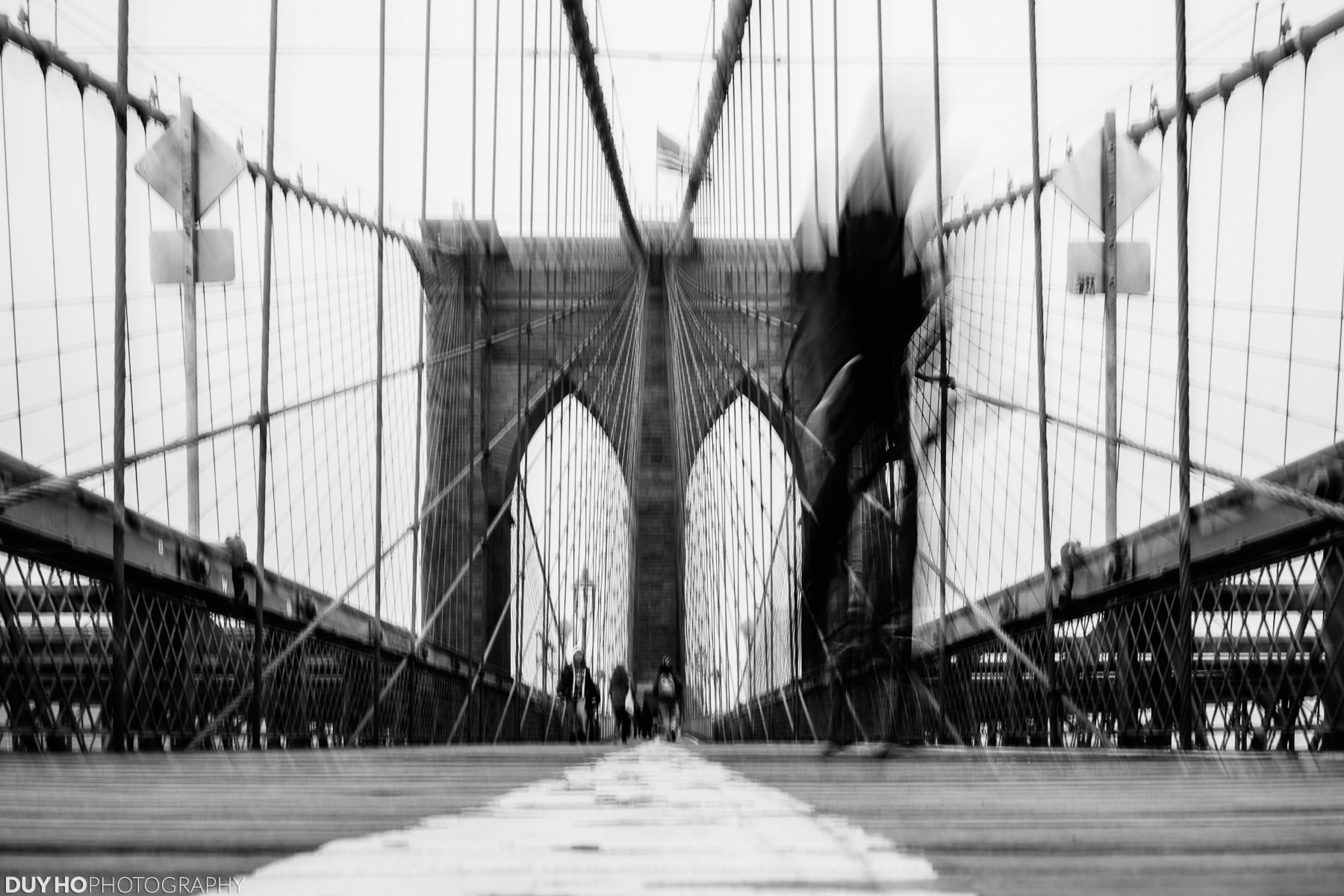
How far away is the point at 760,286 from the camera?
1605 cm

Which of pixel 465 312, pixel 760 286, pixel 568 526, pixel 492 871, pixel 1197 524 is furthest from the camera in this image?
pixel 760 286

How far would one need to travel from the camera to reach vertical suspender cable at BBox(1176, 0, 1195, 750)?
9.46 feet

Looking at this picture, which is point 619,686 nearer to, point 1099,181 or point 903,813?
point 1099,181

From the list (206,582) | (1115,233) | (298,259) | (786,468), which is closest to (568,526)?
(298,259)

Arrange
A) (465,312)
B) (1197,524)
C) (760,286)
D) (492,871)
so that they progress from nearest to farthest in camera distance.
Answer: (492,871), (1197,524), (465,312), (760,286)

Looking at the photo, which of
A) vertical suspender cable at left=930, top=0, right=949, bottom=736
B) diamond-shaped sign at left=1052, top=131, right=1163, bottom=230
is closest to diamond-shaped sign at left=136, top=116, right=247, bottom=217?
vertical suspender cable at left=930, top=0, right=949, bottom=736

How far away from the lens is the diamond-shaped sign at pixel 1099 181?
5.29m

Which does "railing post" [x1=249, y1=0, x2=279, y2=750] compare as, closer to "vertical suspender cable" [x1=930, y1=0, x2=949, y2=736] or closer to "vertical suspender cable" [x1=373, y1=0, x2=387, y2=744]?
"vertical suspender cable" [x1=373, y1=0, x2=387, y2=744]

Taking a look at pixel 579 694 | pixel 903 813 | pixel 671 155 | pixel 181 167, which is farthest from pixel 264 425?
pixel 671 155

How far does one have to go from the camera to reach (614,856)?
87 cm

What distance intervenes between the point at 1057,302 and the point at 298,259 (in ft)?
13.1

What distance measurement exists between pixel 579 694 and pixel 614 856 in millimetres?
8897

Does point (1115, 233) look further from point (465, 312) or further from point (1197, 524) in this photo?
point (465, 312)

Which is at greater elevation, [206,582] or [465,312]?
[465,312]
